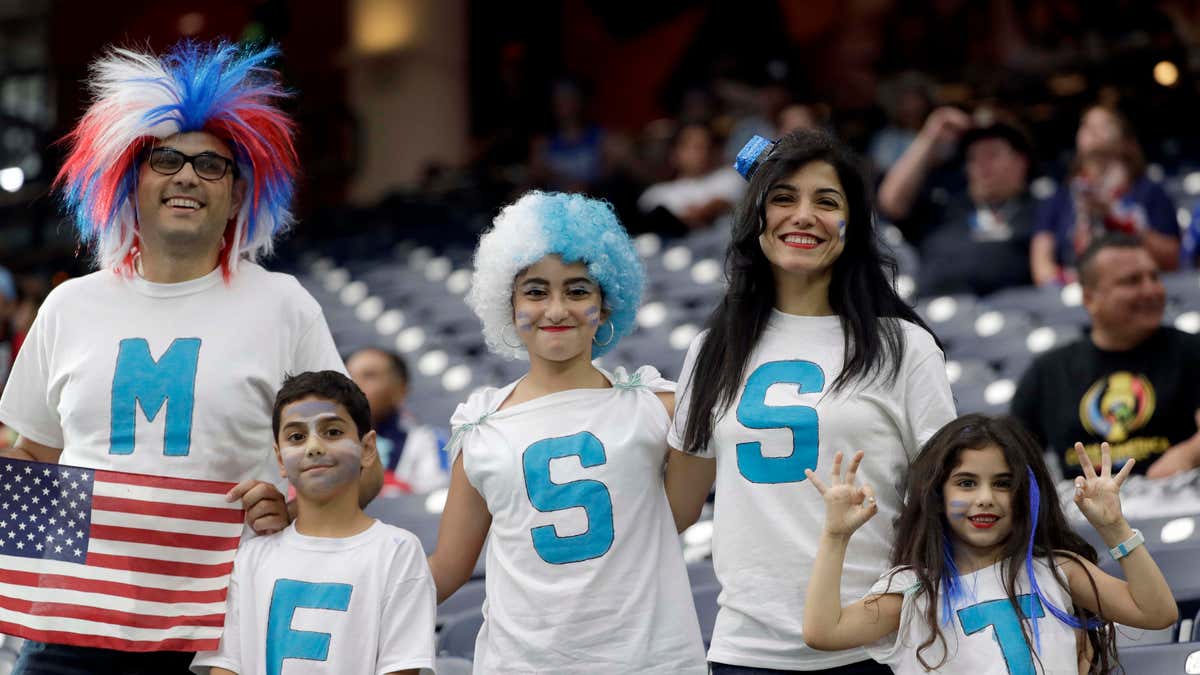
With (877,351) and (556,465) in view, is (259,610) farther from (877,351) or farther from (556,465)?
(877,351)

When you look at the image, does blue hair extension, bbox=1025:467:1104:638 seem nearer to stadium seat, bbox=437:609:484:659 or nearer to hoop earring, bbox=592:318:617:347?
hoop earring, bbox=592:318:617:347

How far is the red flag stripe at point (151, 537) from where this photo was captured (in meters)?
3.20

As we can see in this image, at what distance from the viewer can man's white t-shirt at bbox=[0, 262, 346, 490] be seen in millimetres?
3184

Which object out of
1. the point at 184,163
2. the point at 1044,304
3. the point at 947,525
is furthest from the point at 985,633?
the point at 1044,304

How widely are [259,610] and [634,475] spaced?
73 centimetres

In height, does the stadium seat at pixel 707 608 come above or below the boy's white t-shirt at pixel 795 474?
below

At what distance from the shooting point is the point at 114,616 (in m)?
3.14

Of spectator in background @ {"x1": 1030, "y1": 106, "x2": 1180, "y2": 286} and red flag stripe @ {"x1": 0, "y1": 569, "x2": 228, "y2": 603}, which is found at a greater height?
spectator in background @ {"x1": 1030, "y1": 106, "x2": 1180, "y2": 286}

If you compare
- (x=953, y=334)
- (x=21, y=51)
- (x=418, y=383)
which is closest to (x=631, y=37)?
(x=21, y=51)

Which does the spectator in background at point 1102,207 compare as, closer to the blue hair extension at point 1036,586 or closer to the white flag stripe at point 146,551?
the blue hair extension at point 1036,586

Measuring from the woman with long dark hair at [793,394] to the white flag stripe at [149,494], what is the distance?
2.89ft

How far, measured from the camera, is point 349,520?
324cm

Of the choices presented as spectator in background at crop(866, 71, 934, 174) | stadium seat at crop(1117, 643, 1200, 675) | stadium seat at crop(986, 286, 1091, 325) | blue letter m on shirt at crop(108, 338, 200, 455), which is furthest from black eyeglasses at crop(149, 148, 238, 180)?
spectator in background at crop(866, 71, 934, 174)

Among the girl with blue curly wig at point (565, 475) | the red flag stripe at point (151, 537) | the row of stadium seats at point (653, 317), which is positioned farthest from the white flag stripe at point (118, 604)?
the row of stadium seats at point (653, 317)
